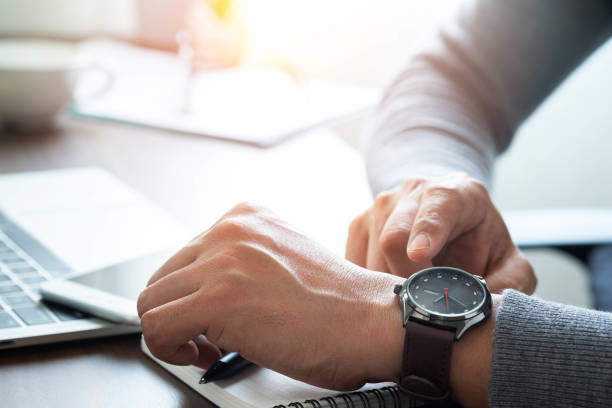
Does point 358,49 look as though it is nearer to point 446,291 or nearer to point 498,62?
point 498,62

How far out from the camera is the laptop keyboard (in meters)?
0.60

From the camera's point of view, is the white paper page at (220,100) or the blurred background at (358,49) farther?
the blurred background at (358,49)

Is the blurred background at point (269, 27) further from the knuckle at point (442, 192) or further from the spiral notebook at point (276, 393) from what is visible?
the spiral notebook at point (276, 393)

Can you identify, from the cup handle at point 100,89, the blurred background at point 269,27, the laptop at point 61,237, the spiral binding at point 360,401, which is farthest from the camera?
→ the blurred background at point 269,27

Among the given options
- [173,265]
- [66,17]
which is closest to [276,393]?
[173,265]

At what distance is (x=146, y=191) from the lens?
94cm

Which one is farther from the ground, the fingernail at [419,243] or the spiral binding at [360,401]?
the fingernail at [419,243]

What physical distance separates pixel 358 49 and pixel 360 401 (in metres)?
1.55

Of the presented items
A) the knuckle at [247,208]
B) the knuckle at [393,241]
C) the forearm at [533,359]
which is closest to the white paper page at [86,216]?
the knuckle at [247,208]

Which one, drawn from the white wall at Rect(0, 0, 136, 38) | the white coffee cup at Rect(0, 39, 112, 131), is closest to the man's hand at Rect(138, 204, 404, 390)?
the white coffee cup at Rect(0, 39, 112, 131)

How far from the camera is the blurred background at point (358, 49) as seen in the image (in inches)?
63.3

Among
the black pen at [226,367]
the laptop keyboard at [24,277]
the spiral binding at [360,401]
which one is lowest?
the spiral binding at [360,401]

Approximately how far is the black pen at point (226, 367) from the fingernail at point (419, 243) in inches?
7.4

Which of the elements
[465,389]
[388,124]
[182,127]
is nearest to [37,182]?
[182,127]
